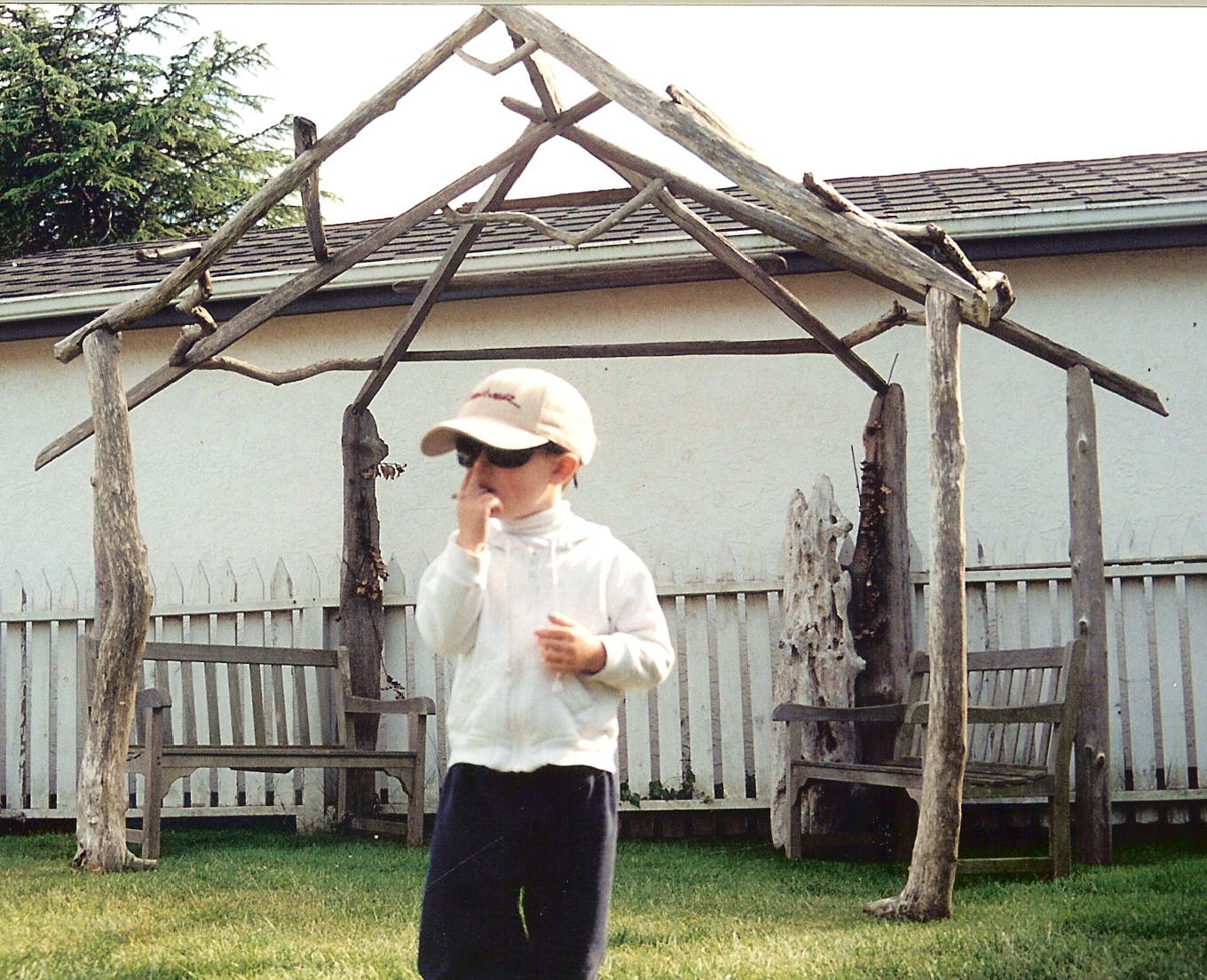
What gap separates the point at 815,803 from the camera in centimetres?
609

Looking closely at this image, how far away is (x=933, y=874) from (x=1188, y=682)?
2934 mm

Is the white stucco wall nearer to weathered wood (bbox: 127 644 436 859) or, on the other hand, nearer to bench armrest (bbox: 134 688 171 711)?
weathered wood (bbox: 127 644 436 859)

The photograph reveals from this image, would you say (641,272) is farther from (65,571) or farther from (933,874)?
(65,571)

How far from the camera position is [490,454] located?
251 cm

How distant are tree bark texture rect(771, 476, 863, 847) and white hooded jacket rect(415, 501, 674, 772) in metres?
3.67

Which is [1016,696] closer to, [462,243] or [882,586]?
[882,586]

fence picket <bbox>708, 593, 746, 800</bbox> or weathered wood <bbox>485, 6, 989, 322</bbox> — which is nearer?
weathered wood <bbox>485, 6, 989, 322</bbox>

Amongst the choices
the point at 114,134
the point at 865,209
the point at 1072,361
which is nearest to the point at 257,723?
the point at 1072,361

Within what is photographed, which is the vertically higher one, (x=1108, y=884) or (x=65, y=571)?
(x=65, y=571)

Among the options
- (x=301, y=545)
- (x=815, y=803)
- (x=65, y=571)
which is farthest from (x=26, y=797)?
(x=815, y=803)

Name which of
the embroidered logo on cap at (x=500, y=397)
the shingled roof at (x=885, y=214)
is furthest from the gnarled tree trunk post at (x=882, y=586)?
the embroidered logo on cap at (x=500, y=397)

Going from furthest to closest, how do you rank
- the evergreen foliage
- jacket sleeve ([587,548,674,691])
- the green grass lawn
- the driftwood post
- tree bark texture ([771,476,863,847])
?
1. the evergreen foliage
2. tree bark texture ([771,476,863,847])
3. the driftwood post
4. the green grass lawn
5. jacket sleeve ([587,548,674,691])

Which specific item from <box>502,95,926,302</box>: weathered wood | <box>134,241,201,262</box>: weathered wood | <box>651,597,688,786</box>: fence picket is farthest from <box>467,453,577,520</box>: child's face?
<box>651,597,688,786</box>: fence picket

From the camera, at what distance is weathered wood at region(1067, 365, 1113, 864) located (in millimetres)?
5555
